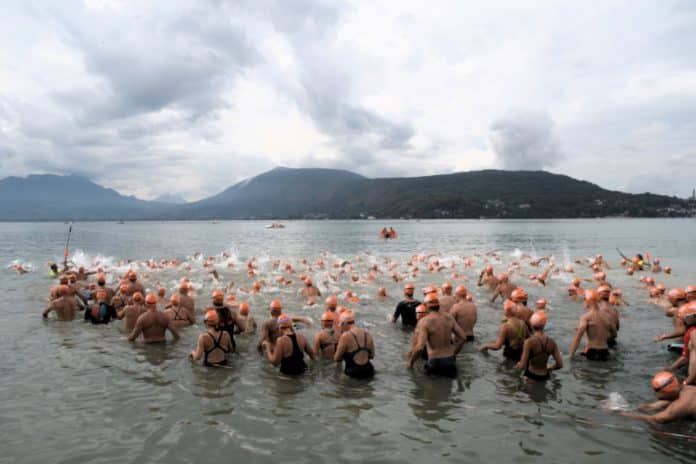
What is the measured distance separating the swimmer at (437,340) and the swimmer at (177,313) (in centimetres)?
741

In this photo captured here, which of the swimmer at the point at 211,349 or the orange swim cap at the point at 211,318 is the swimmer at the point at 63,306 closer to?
the swimmer at the point at 211,349

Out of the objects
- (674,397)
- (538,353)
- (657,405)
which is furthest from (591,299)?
(674,397)

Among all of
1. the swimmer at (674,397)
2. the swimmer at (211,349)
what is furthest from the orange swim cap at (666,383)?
the swimmer at (211,349)

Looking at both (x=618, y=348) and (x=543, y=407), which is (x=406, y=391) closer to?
(x=543, y=407)

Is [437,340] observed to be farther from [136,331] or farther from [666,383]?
[136,331]

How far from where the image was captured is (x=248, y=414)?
287 inches

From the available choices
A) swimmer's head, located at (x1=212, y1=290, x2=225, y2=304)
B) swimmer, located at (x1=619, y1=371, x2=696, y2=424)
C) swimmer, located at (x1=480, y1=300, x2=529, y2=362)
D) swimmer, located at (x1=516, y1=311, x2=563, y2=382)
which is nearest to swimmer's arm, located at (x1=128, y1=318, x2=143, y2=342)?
swimmer's head, located at (x1=212, y1=290, x2=225, y2=304)

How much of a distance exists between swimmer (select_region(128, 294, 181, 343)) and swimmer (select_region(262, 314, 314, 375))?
142 inches

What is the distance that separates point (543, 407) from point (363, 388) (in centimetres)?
333

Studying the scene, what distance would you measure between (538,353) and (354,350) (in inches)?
143

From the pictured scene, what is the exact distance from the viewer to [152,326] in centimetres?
1095

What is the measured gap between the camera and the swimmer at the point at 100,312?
1339 centimetres

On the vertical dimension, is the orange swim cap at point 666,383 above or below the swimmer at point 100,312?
above

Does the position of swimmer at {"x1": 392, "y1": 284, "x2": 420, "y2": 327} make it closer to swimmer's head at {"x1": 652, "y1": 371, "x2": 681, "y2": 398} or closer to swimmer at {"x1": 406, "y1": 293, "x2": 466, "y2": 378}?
swimmer at {"x1": 406, "y1": 293, "x2": 466, "y2": 378}
